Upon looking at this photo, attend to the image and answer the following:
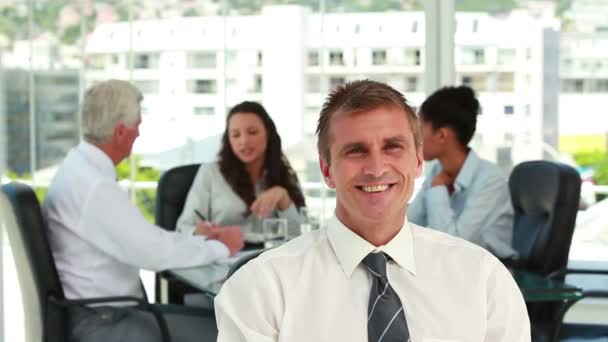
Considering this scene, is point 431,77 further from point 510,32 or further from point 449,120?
point 449,120

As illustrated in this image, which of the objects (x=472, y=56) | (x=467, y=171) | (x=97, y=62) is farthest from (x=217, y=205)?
(x=97, y=62)

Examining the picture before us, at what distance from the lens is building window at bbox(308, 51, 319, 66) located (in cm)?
729

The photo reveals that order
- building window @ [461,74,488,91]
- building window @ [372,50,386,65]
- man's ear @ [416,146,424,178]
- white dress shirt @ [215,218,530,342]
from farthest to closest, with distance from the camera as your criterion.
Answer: building window @ [372,50,386,65] < building window @ [461,74,488,91] < man's ear @ [416,146,424,178] < white dress shirt @ [215,218,530,342]

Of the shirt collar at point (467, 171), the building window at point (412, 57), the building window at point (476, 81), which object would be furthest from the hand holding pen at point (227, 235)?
the building window at point (412, 57)

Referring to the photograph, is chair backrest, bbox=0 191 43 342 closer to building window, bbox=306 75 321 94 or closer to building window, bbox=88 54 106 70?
building window, bbox=306 75 321 94

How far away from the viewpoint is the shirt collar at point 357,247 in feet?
6.35

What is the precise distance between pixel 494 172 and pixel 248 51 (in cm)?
353

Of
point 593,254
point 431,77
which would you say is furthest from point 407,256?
point 593,254

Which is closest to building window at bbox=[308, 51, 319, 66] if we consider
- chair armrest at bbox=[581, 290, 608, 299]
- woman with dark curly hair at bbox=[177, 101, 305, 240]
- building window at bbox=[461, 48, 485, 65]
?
building window at bbox=[461, 48, 485, 65]

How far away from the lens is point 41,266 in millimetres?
3336

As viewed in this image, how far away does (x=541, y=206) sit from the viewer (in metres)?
3.84

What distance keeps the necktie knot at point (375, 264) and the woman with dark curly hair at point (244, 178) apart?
238cm

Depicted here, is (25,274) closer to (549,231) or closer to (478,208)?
(478,208)

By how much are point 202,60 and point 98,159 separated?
3.82 meters
